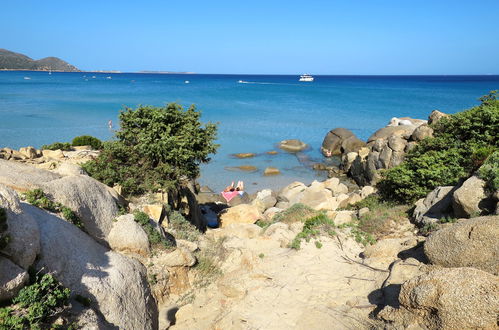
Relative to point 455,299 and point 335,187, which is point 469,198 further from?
point 335,187

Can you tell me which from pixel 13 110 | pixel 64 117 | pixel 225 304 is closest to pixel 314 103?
pixel 64 117

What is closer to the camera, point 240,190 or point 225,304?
point 225,304

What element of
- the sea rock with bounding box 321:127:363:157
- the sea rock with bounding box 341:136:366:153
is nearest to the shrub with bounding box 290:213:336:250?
the sea rock with bounding box 341:136:366:153

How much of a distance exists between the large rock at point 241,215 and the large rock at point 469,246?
12.5m

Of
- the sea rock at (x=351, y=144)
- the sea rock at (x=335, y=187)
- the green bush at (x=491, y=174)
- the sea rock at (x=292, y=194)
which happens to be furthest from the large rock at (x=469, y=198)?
the sea rock at (x=351, y=144)

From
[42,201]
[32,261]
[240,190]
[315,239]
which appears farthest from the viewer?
[240,190]

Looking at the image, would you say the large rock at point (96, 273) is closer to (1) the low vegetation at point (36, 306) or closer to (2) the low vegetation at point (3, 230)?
(1) the low vegetation at point (36, 306)

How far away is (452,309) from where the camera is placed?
7293 millimetres

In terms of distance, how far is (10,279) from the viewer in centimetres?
740

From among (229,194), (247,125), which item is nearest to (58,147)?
(229,194)

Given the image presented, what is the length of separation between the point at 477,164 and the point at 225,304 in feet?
46.6

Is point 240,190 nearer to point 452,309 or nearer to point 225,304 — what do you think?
point 225,304

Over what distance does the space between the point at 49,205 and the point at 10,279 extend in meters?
4.08

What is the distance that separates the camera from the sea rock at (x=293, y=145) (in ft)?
157
